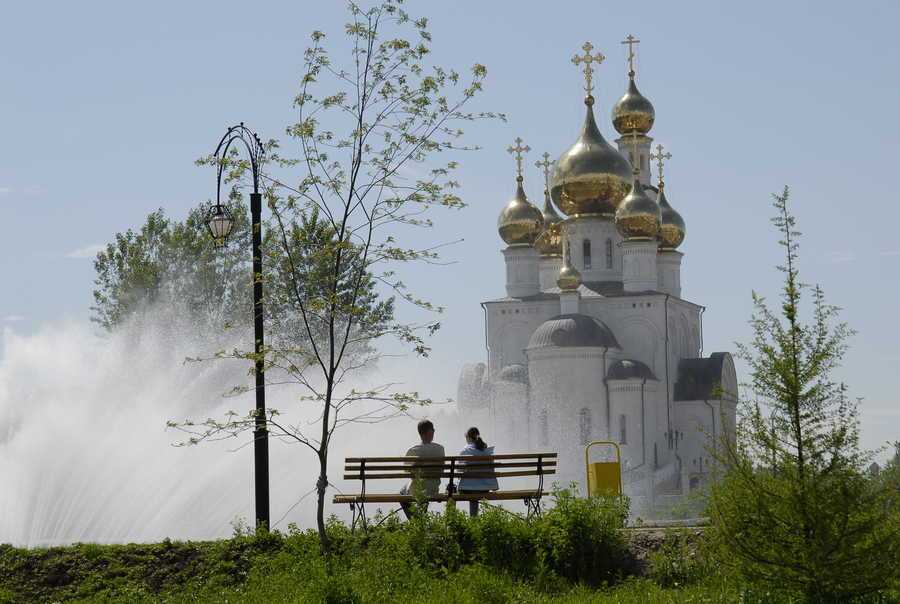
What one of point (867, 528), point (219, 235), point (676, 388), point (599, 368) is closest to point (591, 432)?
point (599, 368)

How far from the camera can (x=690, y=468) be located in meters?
51.6

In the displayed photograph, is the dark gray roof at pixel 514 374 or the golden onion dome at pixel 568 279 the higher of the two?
the golden onion dome at pixel 568 279

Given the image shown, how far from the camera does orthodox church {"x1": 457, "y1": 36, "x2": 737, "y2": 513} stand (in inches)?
1944

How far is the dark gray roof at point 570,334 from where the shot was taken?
49.5m

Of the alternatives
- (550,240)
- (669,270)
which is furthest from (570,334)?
(669,270)

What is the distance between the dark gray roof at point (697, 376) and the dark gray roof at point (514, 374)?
5.80 metres

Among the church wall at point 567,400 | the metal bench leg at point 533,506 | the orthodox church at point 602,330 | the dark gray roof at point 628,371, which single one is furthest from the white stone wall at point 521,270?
the metal bench leg at point 533,506

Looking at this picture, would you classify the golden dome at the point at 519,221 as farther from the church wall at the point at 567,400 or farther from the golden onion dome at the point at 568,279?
the church wall at the point at 567,400

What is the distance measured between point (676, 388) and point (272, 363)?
4024 centimetres

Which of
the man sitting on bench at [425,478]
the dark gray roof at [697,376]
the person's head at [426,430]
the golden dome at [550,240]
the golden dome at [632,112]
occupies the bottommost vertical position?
the man sitting on bench at [425,478]

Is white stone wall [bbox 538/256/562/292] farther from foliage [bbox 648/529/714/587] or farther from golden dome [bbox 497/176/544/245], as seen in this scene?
foliage [bbox 648/529/714/587]

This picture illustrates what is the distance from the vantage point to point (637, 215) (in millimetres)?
51688

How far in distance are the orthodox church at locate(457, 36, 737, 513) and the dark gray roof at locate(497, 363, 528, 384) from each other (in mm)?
48

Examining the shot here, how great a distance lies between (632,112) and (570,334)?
38.5 ft
